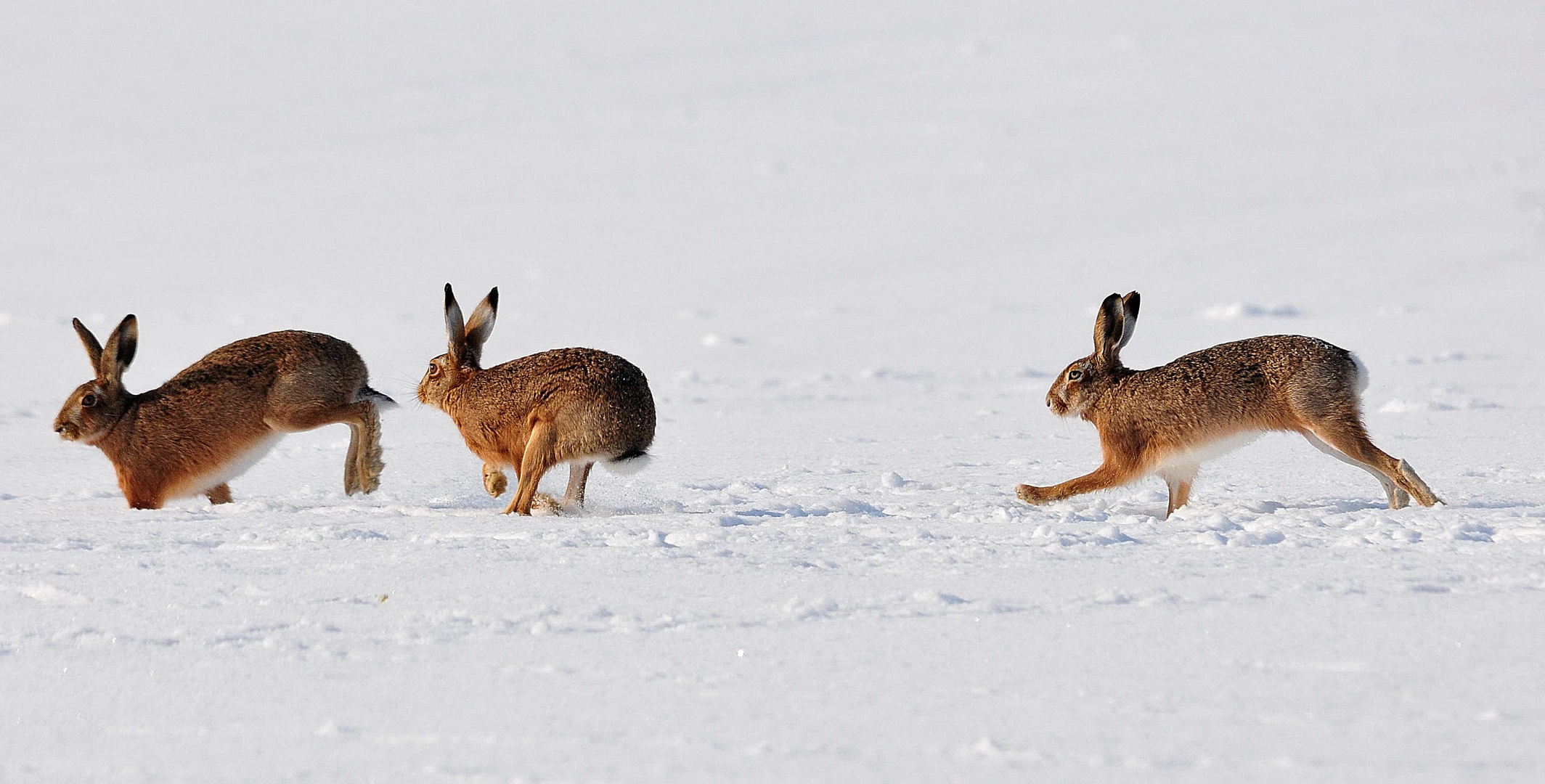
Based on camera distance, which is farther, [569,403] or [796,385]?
[796,385]

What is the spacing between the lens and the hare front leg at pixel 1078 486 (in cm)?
660

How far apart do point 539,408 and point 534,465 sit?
270 mm

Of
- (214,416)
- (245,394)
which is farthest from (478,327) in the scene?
(214,416)

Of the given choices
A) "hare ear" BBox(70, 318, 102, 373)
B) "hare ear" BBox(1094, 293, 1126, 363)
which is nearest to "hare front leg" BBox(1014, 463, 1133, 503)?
"hare ear" BBox(1094, 293, 1126, 363)

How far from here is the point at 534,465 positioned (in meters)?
6.38

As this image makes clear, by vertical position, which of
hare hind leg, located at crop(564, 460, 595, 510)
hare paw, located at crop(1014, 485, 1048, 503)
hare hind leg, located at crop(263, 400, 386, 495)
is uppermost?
hare hind leg, located at crop(263, 400, 386, 495)

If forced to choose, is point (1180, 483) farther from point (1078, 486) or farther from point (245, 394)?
point (245, 394)

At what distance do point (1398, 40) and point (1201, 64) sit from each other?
3321 millimetres

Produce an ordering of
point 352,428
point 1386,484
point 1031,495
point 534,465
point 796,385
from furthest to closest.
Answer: point 796,385
point 352,428
point 1031,495
point 1386,484
point 534,465

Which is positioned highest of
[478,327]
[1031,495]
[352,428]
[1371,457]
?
[478,327]

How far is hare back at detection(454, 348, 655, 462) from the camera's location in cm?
638

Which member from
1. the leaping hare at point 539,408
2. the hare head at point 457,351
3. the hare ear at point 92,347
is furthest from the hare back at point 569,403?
the hare ear at point 92,347

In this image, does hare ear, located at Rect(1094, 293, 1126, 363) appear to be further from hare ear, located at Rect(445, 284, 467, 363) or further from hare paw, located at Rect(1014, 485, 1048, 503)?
hare ear, located at Rect(445, 284, 467, 363)

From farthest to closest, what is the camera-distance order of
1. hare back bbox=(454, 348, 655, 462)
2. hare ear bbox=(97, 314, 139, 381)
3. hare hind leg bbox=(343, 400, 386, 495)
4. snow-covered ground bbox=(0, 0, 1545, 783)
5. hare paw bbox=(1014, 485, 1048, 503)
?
hare ear bbox=(97, 314, 139, 381), hare hind leg bbox=(343, 400, 386, 495), hare paw bbox=(1014, 485, 1048, 503), hare back bbox=(454, 348, 655, 462), snow-covered ground bbox=(0, 0, 1545, 783)
